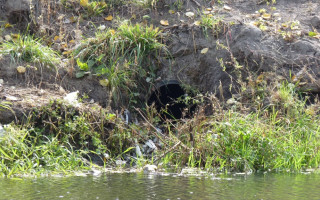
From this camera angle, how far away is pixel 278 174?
17.3 ft

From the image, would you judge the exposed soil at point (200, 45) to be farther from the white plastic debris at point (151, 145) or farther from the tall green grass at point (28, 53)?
the white plastic debris at point (151, 145)

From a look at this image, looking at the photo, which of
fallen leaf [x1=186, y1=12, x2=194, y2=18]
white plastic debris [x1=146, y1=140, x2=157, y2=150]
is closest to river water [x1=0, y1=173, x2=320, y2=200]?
white plastic debris [x1=146, y1=140, x2=157, y2=150]

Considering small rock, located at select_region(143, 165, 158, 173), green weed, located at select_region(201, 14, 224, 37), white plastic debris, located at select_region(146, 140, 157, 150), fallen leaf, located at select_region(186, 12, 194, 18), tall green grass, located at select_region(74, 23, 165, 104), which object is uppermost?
fallen leaf, located at select_region(186, 12, 194, 18)

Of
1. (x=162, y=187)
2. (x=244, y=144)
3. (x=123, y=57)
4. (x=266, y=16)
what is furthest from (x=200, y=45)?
(x=162, y=187)

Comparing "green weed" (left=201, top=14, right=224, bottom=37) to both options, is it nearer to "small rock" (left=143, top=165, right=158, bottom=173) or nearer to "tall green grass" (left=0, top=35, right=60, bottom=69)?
"tall green grass" (left=0, top=35, right=60, bottom=69)

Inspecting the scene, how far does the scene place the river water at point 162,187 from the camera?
12.6ft

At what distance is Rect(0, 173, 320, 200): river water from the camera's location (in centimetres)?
385

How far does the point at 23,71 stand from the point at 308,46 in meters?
4.10

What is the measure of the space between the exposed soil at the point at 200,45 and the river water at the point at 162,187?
2.06m

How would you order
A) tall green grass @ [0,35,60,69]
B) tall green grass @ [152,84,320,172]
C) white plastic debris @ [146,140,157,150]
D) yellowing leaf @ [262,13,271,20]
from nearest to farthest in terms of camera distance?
tall green grass @ [152,84,320,172] < white plastic debris @ [146,140,157,150] < tall green grass @ [0,35,60,69] < yellowing leaf @ [262,13,271,20]

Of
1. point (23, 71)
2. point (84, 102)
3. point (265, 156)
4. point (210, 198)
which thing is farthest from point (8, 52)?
point (210, 198)

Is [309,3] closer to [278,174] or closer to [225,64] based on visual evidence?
[225,64]

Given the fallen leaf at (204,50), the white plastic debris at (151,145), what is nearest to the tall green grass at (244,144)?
the white plastic debris at (151,145)

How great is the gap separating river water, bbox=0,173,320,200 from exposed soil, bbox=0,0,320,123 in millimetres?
2062
